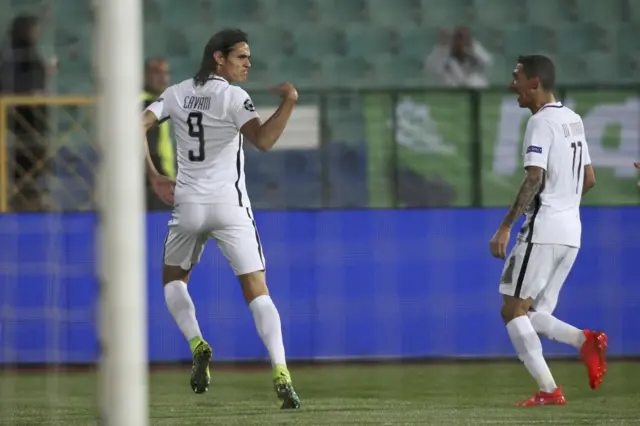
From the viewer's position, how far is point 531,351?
7684mm

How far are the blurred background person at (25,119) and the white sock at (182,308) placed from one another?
10.8ft

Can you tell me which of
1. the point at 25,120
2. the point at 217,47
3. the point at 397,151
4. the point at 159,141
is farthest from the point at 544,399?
the point at 25,120

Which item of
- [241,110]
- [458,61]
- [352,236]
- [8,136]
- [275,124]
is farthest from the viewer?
[458,61]

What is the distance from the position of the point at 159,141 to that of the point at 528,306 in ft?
12.7

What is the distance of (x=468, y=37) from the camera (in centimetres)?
1252

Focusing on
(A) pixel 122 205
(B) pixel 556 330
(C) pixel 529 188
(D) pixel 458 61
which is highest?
(D) pixel 458 61

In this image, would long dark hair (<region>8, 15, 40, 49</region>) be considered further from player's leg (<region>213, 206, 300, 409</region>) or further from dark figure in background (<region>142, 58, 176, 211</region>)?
player's leg (<region>213, 206, 300, 409</region>)

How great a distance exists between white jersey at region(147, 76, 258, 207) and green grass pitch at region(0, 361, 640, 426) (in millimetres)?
1102

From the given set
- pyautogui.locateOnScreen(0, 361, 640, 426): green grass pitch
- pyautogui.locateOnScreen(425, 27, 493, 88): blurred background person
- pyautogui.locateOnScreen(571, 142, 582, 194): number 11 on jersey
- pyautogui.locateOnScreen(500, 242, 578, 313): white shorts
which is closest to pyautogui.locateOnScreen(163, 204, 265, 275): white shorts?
pyautogui.locateOnScreen(0, 361, 640, 426): green grass pitch

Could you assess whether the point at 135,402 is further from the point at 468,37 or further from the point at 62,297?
the point at 468,37

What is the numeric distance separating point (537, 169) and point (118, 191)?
4.06m

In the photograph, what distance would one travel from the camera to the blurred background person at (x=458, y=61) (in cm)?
1247

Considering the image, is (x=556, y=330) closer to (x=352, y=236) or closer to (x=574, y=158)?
(x=574, y=158)

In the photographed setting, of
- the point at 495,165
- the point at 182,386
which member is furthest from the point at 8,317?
the point at 495,165
